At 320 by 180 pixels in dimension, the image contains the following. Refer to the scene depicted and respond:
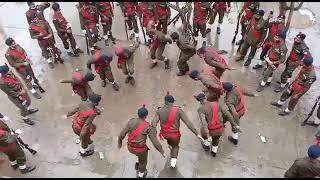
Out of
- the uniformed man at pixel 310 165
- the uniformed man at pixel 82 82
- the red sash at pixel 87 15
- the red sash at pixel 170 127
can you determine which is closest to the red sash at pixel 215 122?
the red sash at pixel 170 127

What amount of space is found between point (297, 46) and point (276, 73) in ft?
4.74

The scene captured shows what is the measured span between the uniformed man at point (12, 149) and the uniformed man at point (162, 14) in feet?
15.8

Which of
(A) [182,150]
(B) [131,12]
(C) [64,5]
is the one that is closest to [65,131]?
(A) [182,150]

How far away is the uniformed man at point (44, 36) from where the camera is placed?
30.4ft

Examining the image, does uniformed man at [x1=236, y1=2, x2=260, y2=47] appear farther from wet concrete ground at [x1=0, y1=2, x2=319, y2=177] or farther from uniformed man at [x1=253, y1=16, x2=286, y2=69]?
wet concrete ground at [x1=0, y1=2, x2=319, y2=177]

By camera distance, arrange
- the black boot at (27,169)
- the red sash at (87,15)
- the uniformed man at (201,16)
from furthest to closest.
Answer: the uniformed man at (201,16) → the red sash at (87,15) → the black boot at (27,169)

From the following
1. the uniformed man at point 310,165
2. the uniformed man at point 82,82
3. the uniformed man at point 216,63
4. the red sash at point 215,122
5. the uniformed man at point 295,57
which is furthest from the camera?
the uniformed man at point 295,57

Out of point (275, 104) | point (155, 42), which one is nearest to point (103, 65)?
point (155, 42)

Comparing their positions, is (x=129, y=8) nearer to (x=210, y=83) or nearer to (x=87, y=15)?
(x=87, y=15)

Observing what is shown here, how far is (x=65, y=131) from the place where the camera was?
327 inches

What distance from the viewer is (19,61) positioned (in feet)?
28.2

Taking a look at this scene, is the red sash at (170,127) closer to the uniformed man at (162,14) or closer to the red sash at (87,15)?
the uniformed man at (162,14)

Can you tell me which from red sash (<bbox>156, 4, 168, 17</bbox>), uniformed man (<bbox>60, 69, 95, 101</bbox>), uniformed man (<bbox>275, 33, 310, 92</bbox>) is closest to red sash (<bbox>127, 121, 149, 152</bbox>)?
uniformed man (<bbox>60, 69, 95, 101</bbox>)

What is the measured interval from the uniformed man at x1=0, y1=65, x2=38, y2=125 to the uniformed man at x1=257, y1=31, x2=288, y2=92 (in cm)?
559
